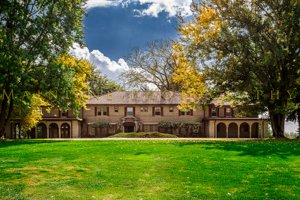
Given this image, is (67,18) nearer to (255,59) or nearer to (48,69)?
(48,69)

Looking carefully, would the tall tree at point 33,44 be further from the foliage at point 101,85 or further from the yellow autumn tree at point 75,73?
the foliage at point 101,85

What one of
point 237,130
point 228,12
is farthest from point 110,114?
point 228,12

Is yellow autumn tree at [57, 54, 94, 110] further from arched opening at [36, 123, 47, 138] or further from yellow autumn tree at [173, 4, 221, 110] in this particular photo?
arched opening at [36, 123, 47, 138]

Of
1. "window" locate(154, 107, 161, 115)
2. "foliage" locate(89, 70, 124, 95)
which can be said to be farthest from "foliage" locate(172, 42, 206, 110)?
"foliage" locate(89, 70, 124, 95)

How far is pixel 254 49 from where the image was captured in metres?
33.2

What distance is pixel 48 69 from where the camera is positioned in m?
28.1

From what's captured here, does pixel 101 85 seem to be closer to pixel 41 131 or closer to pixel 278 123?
pixel 41 131

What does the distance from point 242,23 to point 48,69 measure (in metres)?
17.0

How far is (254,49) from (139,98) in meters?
33.0

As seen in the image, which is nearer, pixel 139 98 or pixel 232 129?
pixel 232 129

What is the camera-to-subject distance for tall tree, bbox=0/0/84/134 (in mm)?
24688

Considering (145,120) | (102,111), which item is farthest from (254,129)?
(102,111)

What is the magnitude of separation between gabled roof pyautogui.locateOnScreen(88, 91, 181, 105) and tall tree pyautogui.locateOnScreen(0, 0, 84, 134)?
1307 inches

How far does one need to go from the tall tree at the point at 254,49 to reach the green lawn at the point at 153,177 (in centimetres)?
1507
